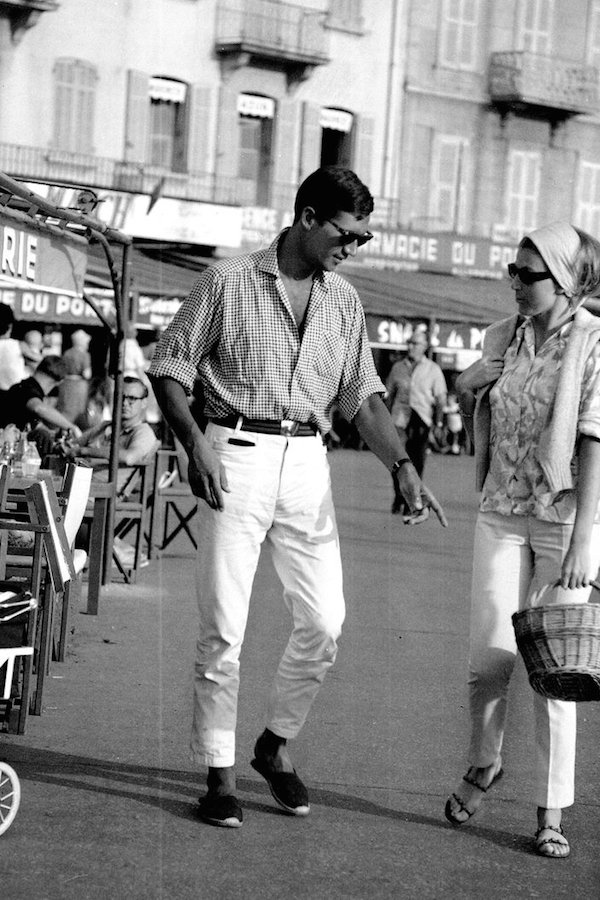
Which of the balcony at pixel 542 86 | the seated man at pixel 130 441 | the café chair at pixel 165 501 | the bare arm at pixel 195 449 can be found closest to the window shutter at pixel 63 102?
the balcony at pixel 542 86

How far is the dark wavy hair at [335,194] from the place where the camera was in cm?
518

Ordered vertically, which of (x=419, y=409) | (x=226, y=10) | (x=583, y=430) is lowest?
(x=419, y=409)

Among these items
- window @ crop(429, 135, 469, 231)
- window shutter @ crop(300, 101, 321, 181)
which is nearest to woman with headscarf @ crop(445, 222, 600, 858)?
window shutter @ crop(300, 101, 321, 181)

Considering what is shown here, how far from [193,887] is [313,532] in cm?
124

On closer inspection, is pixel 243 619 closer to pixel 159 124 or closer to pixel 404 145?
pixel 159 124

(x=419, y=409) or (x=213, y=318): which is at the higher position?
(x=213, y=318)

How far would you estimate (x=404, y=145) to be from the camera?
37.8 metres

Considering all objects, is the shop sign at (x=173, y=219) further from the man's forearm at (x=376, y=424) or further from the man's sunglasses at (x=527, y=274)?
the man's sunglasses at (x=527, y=274)

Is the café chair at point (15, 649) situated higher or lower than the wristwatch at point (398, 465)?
lower

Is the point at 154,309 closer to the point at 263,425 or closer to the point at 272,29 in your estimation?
the point at 272,29

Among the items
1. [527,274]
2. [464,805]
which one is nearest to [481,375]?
[527,274]

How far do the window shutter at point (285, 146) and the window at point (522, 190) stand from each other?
5.91m

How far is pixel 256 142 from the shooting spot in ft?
118

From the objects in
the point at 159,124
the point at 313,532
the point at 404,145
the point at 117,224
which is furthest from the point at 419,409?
the point at 404,145
